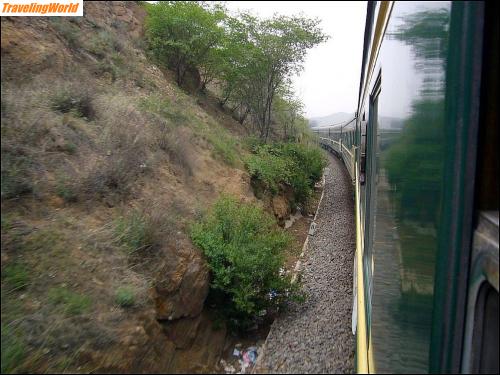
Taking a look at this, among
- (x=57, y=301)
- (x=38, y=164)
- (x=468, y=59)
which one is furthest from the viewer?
(x=38, y=164)

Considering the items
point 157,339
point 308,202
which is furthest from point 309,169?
point 157,339

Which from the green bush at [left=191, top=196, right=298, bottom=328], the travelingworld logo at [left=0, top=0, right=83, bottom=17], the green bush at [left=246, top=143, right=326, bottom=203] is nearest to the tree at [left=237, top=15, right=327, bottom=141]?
the green bush at [left=246, top=143, right=326, bottom=203]

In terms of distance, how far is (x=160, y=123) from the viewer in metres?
7.54

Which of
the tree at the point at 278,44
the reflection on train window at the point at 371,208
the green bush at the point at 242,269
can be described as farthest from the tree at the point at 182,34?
the reflection on train window at the point at 371,208

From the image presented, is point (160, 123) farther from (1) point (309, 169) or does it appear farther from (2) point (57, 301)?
(1) point (309, 169)

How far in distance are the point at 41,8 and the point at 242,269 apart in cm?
701

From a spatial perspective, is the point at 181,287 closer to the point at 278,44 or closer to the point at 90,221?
the point at 90,221

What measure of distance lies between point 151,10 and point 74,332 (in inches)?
512

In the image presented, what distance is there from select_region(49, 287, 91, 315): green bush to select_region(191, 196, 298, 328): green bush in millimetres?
1705

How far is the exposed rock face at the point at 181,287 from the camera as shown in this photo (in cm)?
386

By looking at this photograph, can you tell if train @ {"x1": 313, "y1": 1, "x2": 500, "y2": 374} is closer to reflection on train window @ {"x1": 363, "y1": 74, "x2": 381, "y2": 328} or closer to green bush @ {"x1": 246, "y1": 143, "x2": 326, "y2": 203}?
reflection on train window @ {"x1": 363, "y1": 74, "x2": 381, "y2": 328}

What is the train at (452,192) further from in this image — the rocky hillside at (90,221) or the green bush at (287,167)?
the green bush at (287,167)

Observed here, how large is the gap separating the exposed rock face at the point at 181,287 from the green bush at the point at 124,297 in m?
0.40

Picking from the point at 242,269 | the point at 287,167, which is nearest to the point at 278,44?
the point at 287,167
